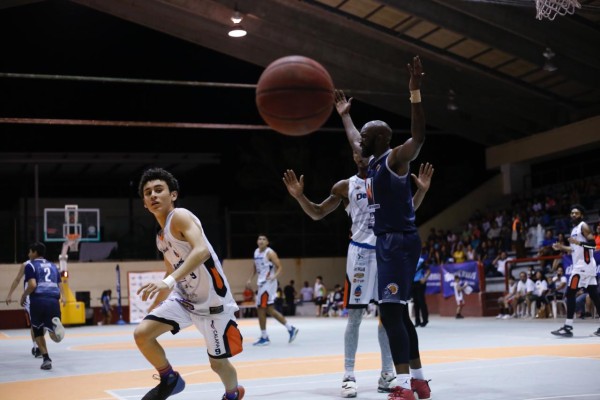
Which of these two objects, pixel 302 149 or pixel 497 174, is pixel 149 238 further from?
pixel 497 174

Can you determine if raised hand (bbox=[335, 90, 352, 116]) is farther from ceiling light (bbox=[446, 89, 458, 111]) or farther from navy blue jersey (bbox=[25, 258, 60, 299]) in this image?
ceiling light (bbox=[446, 89, 458, 111])

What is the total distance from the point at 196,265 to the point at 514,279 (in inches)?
661

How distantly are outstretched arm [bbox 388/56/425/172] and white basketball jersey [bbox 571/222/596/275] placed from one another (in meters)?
7.74

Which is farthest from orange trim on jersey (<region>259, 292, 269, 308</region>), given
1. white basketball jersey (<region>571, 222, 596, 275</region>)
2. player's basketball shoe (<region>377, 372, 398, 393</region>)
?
player's basketball shoe (<region>377, 372, 398, 393</region>)

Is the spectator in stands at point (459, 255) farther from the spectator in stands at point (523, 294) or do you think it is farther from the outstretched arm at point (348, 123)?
the outstretched arm at point (348, 123)

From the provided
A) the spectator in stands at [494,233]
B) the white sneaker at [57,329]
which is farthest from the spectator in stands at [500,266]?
the white sneaker at [57,329]

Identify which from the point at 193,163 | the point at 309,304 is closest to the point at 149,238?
the point at 193,163

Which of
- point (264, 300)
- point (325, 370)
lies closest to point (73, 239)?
point (264, 300)

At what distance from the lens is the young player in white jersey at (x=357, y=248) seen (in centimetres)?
668

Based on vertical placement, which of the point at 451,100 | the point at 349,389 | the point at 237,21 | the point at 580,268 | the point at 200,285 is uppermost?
the point at 237,21

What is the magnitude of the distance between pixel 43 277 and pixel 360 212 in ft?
18.8

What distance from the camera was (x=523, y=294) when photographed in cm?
1984

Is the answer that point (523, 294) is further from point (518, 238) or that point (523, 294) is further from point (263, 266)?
point (263, 266)

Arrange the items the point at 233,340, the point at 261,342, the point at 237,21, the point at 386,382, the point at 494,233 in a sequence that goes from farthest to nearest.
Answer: the point at 494,233, the point at 237,21, the point at 261,342, the point at 386,382, the point at 233,340
